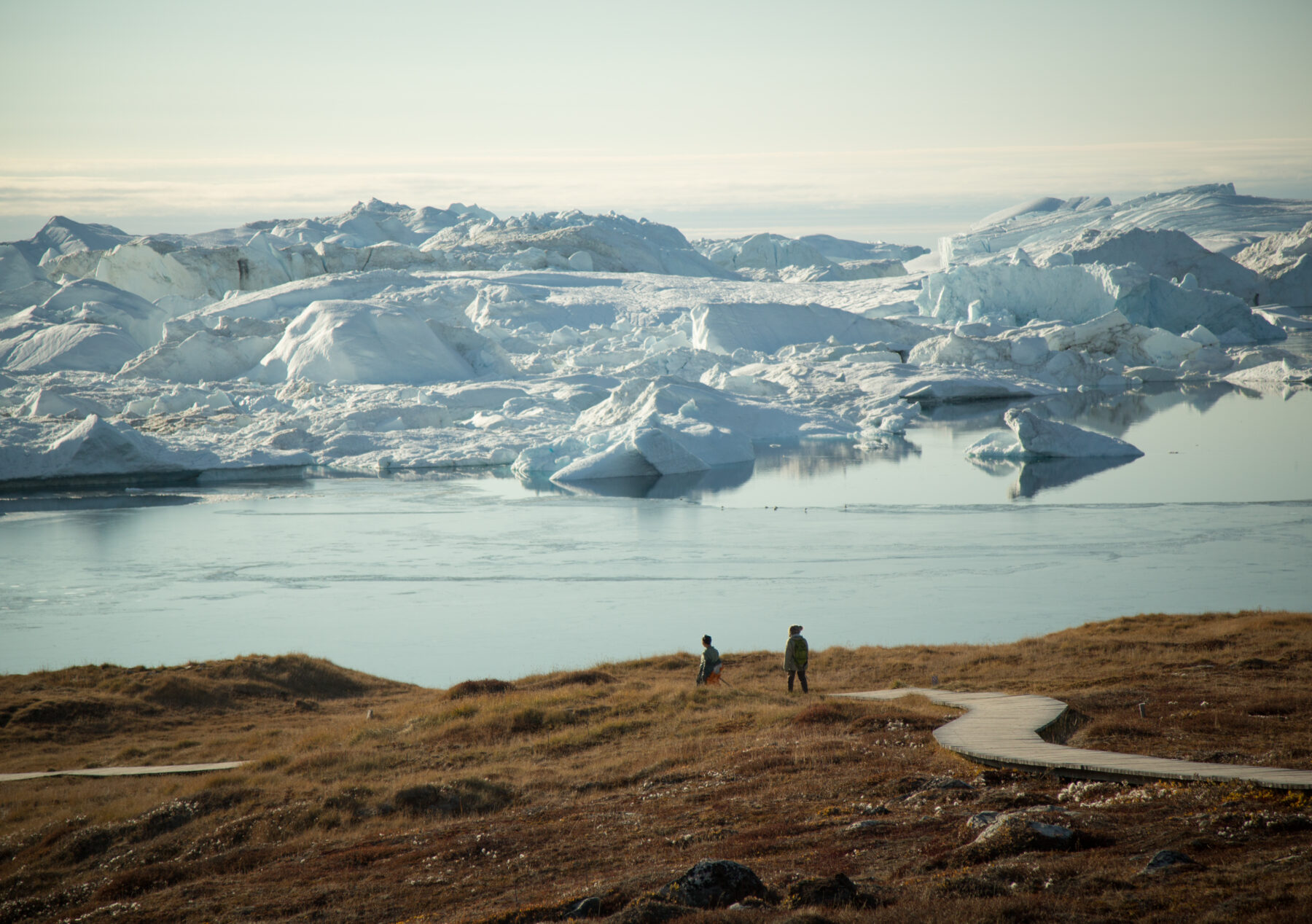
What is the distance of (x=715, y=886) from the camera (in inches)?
154

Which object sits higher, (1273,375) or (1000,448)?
(1273,375)

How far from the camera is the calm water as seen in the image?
11383 mm

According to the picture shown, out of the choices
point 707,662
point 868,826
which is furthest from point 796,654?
point 868,826

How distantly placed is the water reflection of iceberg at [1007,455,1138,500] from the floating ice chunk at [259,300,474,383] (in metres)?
17.7

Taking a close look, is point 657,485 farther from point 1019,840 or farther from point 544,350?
point 544,350

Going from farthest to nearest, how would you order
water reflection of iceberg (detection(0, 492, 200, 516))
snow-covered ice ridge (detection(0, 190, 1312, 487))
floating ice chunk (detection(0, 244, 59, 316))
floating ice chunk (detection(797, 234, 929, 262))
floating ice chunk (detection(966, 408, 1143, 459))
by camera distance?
floating ice chunk (detection(797, 234, 929, 262))
floating ice chunk (detection(0, 244, 59, 316))
snow-covered ice ridge (detection(0, 190, 1312, 487))
floating ice chunk (detection(966, 408, 1143, 459))
water reflection of iceberg (detection(0, 492, 200, 516))

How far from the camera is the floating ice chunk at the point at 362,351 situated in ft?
101

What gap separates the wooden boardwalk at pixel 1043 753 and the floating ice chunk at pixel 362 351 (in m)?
25.8

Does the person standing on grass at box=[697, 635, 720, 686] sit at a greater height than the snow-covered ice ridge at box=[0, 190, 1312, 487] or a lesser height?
lesser

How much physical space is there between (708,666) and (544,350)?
2909 centimetres

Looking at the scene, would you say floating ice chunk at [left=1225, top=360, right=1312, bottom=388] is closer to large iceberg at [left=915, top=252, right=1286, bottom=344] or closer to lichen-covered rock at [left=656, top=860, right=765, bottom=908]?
large iceberg at [left=915, top=252, right=1286, bottom=344]

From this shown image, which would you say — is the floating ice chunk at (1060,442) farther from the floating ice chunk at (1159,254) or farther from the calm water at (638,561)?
the floating ice chunk at (1159,254)

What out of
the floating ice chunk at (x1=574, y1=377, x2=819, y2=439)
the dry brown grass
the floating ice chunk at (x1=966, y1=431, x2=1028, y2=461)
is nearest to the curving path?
the dry brown grass

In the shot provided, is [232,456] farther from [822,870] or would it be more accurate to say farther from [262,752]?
[822,870]
